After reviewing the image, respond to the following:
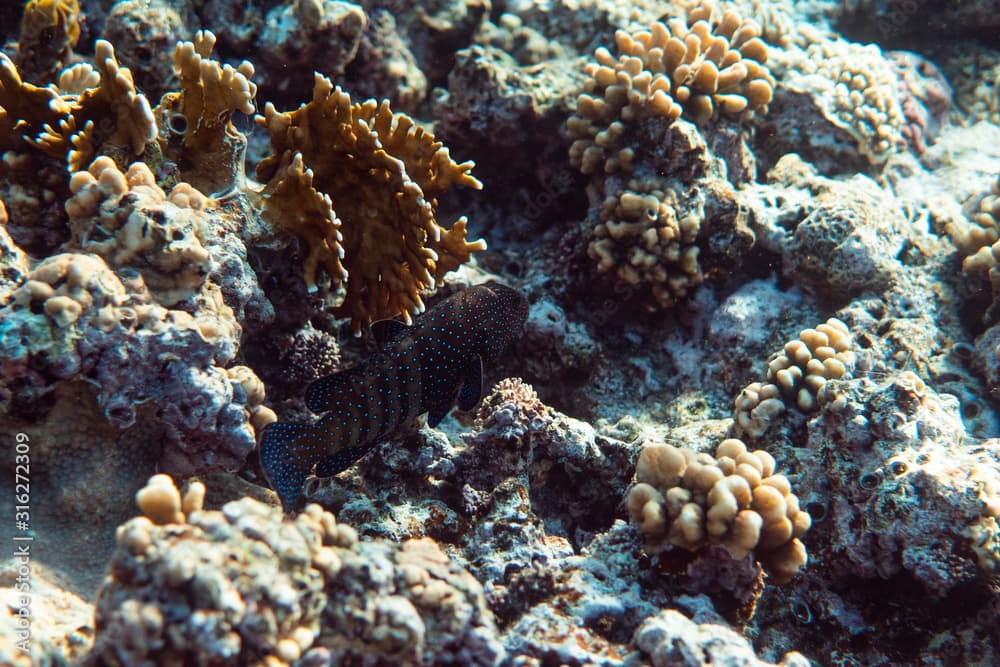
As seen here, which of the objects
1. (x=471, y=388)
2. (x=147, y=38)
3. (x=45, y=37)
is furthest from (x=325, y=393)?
(x=45, y=37)

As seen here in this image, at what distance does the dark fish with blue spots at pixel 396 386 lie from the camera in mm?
3562

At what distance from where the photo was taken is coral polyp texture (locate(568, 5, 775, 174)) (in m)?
5.14

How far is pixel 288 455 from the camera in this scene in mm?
3539

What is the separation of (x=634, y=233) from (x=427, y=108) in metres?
3.02

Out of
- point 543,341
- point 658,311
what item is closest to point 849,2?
point 658,311

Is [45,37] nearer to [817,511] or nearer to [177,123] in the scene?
[177,123]

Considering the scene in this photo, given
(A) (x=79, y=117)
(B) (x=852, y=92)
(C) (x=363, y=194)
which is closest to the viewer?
(A) (x=79, y=117)

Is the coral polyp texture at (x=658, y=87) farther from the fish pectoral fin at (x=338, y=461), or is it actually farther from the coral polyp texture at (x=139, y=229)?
the coral polyp texture at (x=139, y=229)

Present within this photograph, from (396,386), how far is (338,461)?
0.58 meters

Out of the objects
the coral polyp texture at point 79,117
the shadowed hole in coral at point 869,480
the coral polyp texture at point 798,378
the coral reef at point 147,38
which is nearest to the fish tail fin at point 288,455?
the coral polyp texture at point 79,117

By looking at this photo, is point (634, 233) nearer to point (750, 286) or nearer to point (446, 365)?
point (750, 286)

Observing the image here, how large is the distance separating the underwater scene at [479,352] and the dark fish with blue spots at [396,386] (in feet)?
0.08

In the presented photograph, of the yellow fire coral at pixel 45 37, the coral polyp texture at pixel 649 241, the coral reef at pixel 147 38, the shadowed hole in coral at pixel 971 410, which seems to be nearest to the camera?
the yellow fire coral at pixel 45 37

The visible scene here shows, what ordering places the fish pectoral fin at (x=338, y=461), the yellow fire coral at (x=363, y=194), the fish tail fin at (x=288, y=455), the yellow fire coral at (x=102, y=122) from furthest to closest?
the yellow fire coral at (x=363, y=194), the fish pectoral fin at (x=338, y=461), the fish tail fin at (x=288, y=455), the yellow fire coral at (x=102, y=122)
